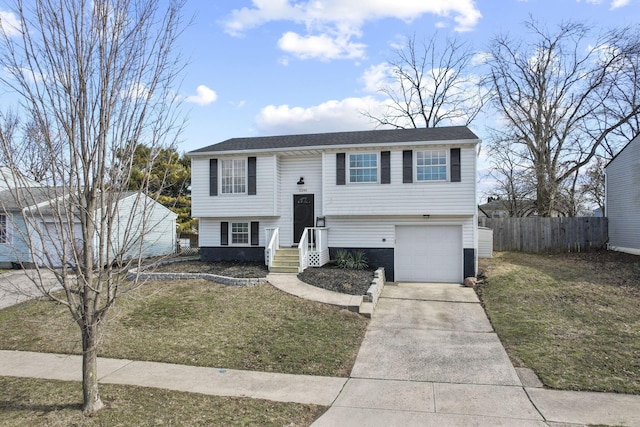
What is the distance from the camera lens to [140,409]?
452cm

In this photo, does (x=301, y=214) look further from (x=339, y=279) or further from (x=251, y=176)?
(x=339, y=279)

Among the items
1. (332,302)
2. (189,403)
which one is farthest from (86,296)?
(332,302)

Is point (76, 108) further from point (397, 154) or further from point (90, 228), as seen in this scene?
point (397, 154)

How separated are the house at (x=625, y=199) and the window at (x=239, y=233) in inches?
587

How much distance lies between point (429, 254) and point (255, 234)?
6541 mm

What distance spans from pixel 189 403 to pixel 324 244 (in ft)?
31.8

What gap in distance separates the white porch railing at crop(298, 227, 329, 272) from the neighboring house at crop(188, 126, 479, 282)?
0.11 ft

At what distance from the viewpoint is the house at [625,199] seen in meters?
15.6

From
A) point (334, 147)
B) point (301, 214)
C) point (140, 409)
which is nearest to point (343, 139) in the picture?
point (334, 147)

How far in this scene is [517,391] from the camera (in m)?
5.36

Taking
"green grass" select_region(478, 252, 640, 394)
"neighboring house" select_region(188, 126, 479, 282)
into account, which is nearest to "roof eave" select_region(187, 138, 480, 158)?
"neighboring house" select_region(188, 126, 479, 282)

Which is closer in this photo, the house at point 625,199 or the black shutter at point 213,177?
the black shutter at point 213,177

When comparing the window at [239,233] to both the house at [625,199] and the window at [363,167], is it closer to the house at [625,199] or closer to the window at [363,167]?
the window at [363,167]

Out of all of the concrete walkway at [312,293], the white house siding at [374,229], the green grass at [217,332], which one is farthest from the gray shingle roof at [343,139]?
the green grass at [217,332]
